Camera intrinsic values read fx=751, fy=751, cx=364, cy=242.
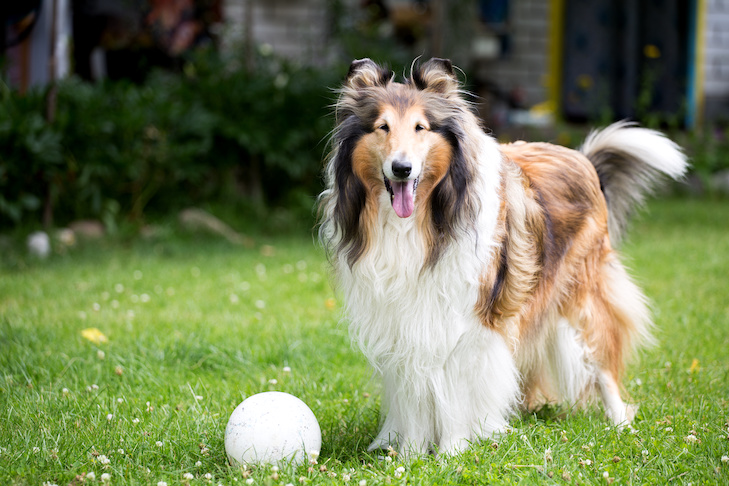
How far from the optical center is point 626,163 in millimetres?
A: 3930

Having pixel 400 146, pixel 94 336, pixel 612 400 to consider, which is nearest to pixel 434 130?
pixel 400 146

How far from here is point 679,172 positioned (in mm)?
3803

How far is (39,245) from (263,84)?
9.36 feet

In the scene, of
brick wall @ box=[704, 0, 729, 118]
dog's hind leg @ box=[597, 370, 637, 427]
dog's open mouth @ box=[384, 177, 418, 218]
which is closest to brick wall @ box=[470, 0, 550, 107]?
brick wall @ box=[704, 0, 729, 118]

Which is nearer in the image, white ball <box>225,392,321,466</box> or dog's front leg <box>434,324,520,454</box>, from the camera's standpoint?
white ball <box>225,392,321,466</box>

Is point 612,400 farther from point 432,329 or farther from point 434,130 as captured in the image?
point 434,130

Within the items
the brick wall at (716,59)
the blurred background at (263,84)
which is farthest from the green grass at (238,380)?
the brick wall at (716,59)

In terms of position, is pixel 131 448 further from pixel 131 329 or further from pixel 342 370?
pixel 131 329

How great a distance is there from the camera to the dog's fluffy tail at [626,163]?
12.5 feet

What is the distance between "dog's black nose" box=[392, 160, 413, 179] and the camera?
2.77 metres

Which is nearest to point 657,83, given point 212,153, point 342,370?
point 212,153

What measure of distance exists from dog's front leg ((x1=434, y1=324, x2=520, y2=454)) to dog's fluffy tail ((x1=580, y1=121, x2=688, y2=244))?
4.18 feet

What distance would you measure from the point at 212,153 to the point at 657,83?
23.2 feet

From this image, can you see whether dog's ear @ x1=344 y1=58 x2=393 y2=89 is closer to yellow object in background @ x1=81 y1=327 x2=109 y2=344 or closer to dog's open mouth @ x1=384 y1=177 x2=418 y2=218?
dog's open mouth @ x1=384 y1=177 x2=418 y2=218
